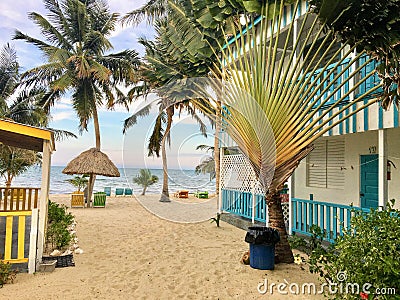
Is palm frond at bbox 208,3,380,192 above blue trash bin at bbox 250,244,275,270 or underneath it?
above

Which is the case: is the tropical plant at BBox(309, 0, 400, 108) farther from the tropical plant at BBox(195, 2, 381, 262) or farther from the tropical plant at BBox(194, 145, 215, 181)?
the tropical plant at BBox(194, 145, 215, 181)

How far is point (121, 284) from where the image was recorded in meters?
4.90

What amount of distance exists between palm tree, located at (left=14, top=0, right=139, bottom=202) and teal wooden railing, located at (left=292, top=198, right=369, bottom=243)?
1172 cm

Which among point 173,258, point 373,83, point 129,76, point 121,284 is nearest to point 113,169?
point 129,76

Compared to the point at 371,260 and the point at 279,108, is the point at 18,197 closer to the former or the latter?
the point at 279,108

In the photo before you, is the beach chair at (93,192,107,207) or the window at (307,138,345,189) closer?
the window at (307,138,345,189)

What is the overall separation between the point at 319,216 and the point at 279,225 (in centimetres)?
185

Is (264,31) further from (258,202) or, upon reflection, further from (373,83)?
(258,202)

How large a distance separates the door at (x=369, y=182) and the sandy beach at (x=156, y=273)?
3307 mm

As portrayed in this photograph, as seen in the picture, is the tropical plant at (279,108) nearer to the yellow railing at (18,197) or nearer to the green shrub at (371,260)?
the green shrub at (371,260)

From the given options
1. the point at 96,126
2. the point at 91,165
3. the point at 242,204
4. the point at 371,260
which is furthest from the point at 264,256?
the point at 96,126

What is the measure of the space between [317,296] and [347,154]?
5.19m

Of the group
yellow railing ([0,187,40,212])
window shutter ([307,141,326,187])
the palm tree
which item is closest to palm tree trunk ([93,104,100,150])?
the palm tree

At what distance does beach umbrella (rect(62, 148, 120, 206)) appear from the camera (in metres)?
15.6
